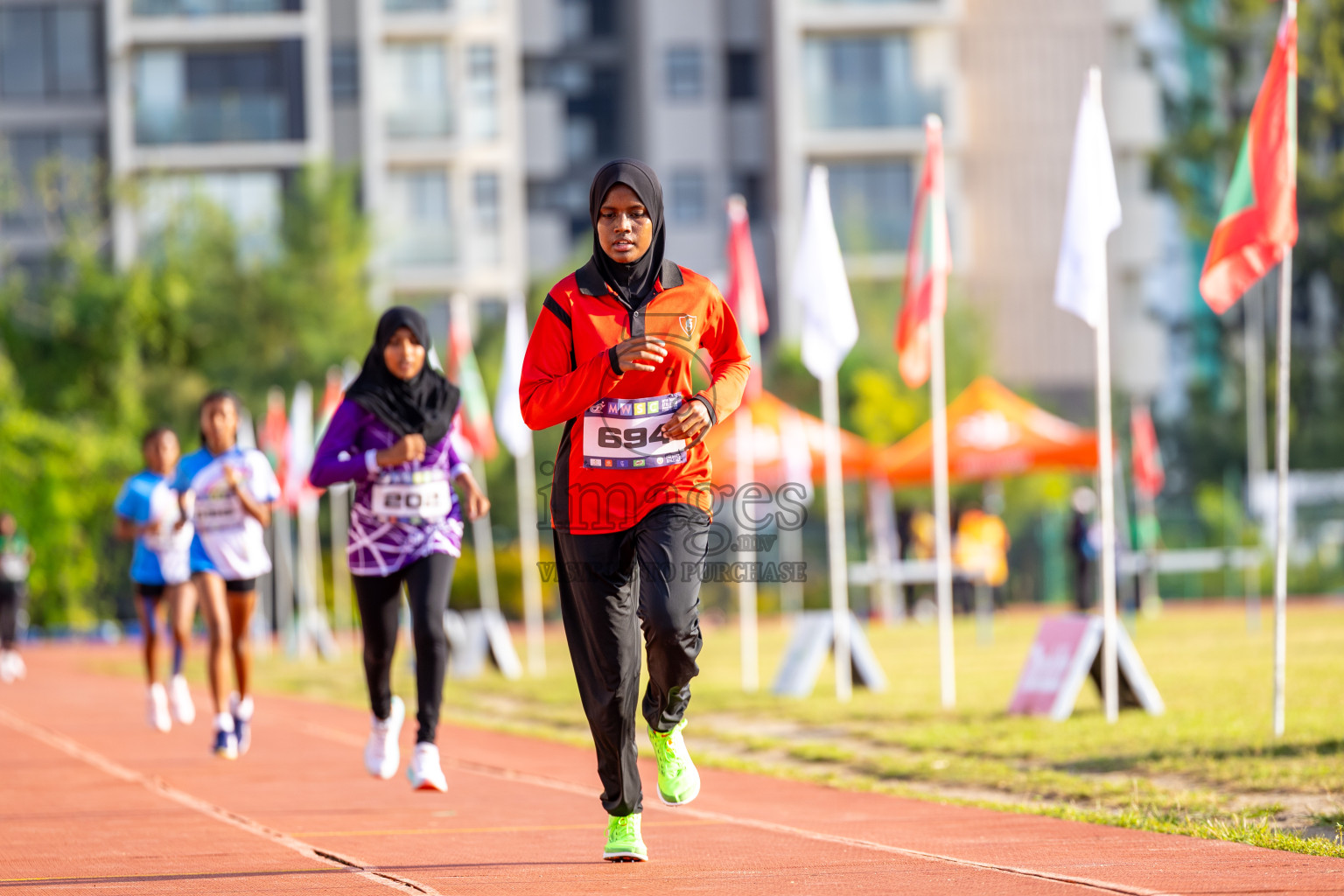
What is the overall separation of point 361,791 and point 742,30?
48.1 metres

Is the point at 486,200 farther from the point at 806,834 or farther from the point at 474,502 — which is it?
the point at 806,834

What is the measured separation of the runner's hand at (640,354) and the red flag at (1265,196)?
605 cm

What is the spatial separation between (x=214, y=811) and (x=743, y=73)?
48854mm

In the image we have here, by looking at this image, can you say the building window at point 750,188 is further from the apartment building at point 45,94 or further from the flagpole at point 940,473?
the flagpole at point 940,473

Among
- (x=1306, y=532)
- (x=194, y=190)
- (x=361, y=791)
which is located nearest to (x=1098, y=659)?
(x=361, y=791)

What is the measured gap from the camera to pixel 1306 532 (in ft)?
134

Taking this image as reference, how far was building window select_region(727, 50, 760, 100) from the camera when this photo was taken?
56.3m

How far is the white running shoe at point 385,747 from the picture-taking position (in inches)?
384

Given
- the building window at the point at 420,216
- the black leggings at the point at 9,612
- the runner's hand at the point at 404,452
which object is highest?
the building window at the point at 420,216

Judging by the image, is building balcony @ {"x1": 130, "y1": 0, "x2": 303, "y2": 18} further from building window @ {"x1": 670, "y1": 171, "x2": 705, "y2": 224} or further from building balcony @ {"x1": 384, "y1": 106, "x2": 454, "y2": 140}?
building window @ {"x1": 670, "y1": 171, "x2": 705, "y2": 224}

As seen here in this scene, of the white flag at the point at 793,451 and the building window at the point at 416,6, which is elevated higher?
the building window at the point at 416,6

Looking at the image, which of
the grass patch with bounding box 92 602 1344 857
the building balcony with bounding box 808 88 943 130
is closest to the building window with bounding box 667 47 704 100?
the building balcony with bounding box 808 88 943 130

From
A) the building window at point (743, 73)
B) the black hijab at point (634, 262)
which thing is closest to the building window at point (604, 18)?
the building window at point (743, 73)

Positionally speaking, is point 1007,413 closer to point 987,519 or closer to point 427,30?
point 987,519
